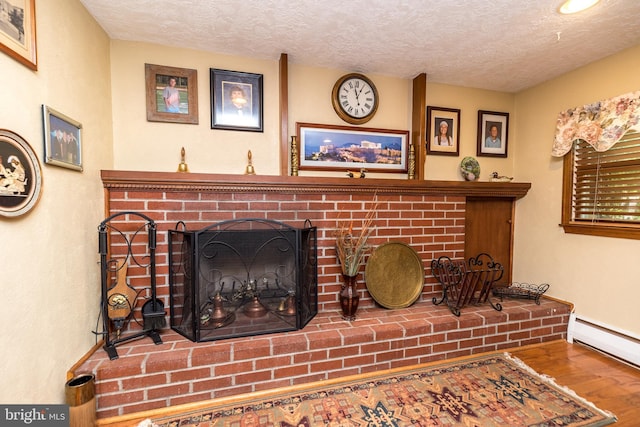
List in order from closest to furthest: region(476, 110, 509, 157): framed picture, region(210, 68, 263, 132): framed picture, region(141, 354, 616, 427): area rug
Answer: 1. region(141, 354, 616, 427): area rug
2. region(210, 68, 263, 132): framed picture
3. region(476, 110, 509, 157): framed picture

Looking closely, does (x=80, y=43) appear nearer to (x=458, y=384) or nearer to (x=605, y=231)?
(x=458, y=384)

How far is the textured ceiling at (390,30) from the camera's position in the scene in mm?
1510

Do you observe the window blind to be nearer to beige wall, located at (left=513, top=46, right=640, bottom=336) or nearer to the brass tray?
beige wall, located at (left=513, top=46, right=640, bottom=336)

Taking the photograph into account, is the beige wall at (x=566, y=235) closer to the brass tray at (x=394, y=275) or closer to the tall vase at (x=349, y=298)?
the brass tray at (x=394, y=275)

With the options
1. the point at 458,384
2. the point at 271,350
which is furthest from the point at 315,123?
the point at 458,384

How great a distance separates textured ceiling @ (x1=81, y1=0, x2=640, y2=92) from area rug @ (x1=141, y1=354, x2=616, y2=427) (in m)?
2.19

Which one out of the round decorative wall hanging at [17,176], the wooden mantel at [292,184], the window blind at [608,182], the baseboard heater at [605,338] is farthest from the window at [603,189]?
the round decorative wall hanging at [17,176]

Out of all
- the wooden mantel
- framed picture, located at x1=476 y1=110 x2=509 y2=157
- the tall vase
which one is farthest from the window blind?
the tall vase

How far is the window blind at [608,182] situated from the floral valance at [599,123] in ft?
0.23

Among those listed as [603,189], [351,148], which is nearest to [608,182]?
[603,189]

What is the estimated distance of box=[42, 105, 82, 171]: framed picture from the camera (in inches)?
47.1

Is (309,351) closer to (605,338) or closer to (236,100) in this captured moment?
(236,100)

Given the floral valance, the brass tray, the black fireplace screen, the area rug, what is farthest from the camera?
the brass tray

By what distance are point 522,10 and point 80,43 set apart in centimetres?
244
